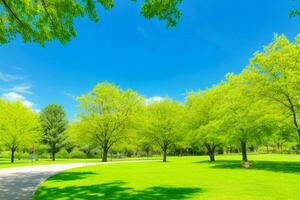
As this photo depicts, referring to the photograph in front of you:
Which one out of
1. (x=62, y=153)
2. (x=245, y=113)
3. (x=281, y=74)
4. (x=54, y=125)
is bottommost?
(x=62, y=153)

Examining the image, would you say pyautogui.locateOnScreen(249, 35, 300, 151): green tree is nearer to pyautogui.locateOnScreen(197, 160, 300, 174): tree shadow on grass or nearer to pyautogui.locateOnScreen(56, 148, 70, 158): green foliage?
pyautogui.locateOnScreen(197, 160, 300, 174): tree shadow on grass

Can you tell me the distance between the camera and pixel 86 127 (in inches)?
1976

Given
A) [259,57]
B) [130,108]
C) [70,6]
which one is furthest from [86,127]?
[70,6]

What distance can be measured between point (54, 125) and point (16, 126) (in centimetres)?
2040

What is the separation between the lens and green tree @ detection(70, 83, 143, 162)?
5044 centimetres

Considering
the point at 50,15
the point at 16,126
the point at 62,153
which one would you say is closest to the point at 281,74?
the point at 50,15

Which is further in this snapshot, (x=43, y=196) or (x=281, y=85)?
(x=281, y=85)

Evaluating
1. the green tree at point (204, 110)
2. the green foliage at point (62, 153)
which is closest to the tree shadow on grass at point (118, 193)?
the green tree at point (204, 110)

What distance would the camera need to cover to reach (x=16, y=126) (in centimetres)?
4762

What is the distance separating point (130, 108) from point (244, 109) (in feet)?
92.0

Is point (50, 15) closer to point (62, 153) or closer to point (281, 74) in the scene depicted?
point (281, 74)

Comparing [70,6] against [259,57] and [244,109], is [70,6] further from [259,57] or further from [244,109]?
[244,109]

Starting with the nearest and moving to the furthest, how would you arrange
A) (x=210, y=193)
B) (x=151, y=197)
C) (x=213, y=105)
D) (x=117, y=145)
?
(x=151, y=197) → (x=210, y=193) → (x=213, y=105) → (x=117, y=145)

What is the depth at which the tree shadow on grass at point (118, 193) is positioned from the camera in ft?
39.0
